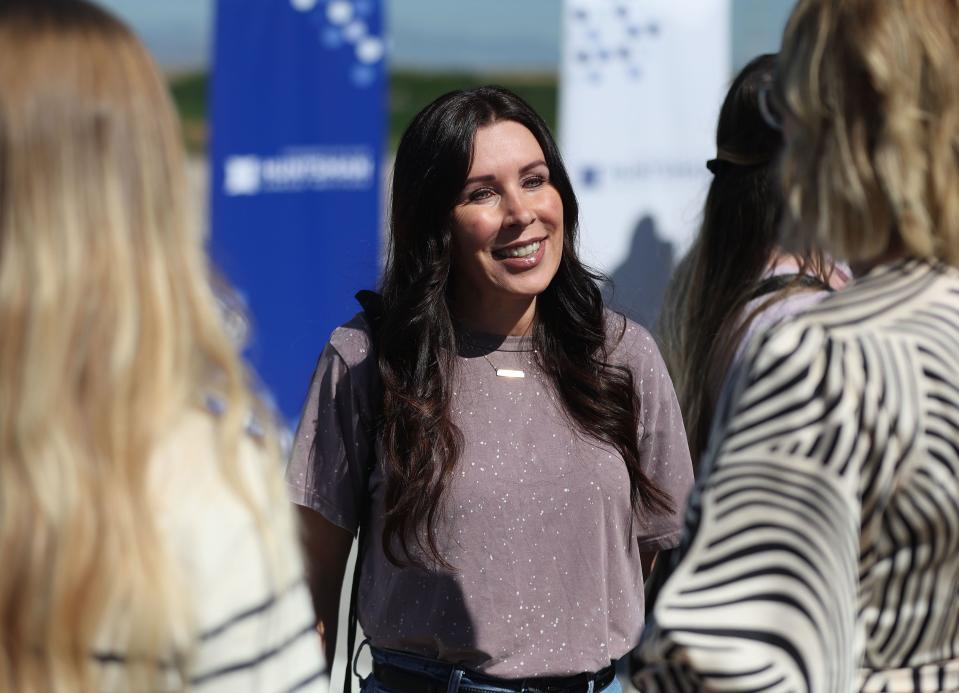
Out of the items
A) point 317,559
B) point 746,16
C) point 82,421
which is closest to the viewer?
point 82,421

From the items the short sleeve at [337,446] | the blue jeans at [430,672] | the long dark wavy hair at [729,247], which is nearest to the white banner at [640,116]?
the long dark wavy hair at [729,247]

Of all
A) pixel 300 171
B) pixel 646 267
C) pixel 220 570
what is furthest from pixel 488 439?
pixel 300 171

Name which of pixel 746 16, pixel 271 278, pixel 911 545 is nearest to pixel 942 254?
pixel 911 545

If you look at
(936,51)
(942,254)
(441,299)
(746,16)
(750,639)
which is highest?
(746,16)

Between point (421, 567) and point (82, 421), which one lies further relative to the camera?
point (421, 567)

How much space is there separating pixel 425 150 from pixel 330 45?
8.78ft

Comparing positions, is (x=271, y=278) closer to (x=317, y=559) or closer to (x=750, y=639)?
(x=317, y=559)

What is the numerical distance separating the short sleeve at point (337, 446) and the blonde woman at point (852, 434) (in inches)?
45.4

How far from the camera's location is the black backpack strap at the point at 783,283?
2602 millimetres

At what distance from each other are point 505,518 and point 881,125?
1211 millimetres

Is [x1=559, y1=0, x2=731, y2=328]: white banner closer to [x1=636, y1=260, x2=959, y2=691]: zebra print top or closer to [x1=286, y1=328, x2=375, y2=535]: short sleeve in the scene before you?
[x1=286, y1=328, x2=375, y2=535]: short sleeve

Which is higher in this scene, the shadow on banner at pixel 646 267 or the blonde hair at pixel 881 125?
the blonde hair at pixel 881 125

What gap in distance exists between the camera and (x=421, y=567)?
7.66 ft

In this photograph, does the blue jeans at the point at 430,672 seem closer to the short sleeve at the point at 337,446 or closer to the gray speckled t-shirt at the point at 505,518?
the gray speckled t-shirt at the point at 505,518
